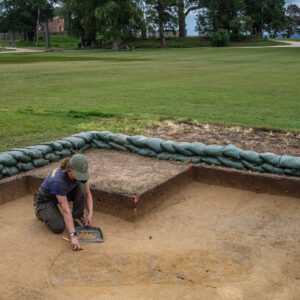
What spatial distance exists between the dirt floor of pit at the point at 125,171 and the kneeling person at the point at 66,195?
28.4 inches

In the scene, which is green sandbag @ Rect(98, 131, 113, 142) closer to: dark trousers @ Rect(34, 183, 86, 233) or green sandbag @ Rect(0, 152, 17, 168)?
green sandbag @ Rect(0, 152, 17, 168)

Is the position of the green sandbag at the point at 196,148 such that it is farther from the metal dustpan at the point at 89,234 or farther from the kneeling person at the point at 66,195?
the metal dustpan at the point at 89,234

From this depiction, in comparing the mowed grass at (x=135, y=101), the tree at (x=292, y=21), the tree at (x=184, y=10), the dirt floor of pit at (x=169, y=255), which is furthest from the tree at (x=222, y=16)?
the dirt floor of pit at (x=169, y=255)

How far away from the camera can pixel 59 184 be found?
5.54 m

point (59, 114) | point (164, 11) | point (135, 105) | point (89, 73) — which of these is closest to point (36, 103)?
point (59, 114)

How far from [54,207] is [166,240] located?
62.7 inches

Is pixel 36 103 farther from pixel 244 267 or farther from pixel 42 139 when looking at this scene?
pixel 244 267

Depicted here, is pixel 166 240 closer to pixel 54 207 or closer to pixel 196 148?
pixel 54 207

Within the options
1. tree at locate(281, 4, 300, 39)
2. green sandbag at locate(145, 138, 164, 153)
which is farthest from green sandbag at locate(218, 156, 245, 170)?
tree at locate(281, 4, 300, 39)

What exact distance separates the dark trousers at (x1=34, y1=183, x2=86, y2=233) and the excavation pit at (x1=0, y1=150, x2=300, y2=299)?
0.58 ft

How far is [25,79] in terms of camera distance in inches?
843

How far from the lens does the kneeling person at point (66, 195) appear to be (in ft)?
17.9

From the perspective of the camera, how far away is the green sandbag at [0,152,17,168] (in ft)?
24.2

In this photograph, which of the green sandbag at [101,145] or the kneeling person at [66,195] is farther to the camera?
the green sandbag at [101,145]
